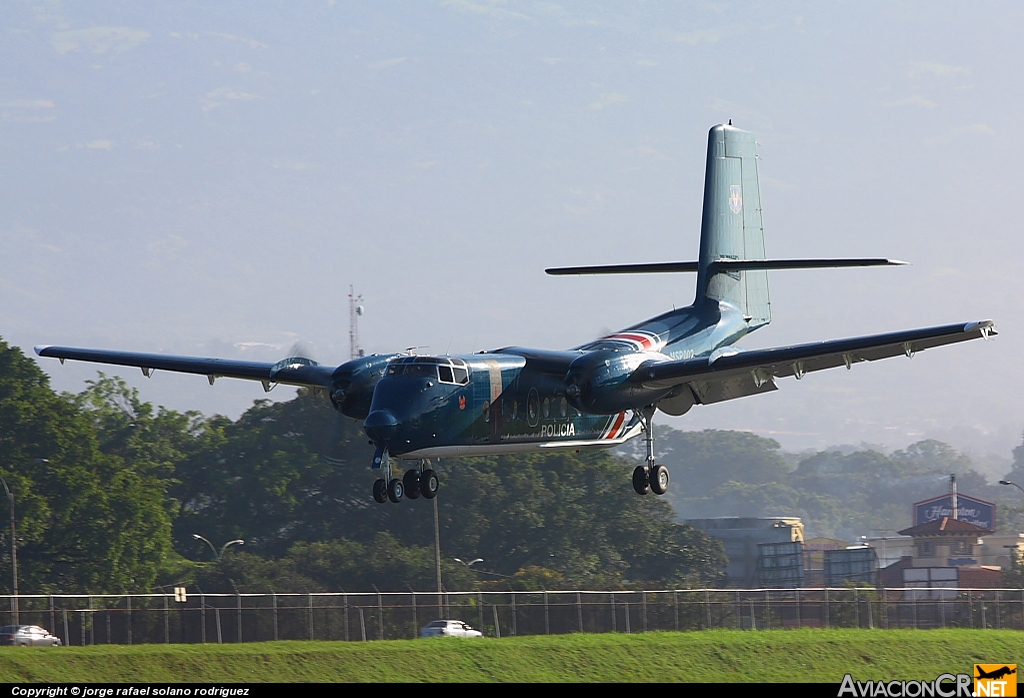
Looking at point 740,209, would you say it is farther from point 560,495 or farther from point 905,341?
point 560,495

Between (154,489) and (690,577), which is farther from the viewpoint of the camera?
(690,577)

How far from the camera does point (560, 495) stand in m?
92.6

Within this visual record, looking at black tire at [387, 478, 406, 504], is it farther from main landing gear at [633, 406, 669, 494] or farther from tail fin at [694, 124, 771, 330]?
tail fin at [694, 124, 771, 330]

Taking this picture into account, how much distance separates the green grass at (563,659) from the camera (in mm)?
36594

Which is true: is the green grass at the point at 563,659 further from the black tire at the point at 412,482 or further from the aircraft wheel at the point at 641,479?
the aircraft wheel at the point at 641,479

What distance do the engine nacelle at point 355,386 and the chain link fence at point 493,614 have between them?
8457 mm

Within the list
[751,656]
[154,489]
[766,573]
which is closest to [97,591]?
[154,489]

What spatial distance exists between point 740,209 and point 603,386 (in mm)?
16041

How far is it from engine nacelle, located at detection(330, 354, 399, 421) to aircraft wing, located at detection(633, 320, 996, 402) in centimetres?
739

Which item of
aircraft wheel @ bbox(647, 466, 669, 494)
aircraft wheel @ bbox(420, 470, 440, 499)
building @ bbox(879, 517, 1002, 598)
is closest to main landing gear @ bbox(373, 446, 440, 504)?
aircraft wheel @ bbox(420, 470, 440, 499)

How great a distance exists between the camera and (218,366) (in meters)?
43.8

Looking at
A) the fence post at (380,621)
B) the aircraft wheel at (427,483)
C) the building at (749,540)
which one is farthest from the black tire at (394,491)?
the building at (749,540)

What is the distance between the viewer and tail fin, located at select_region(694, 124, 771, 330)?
158 feet

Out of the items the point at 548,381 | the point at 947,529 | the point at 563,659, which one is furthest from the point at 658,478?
the point at 947,529
